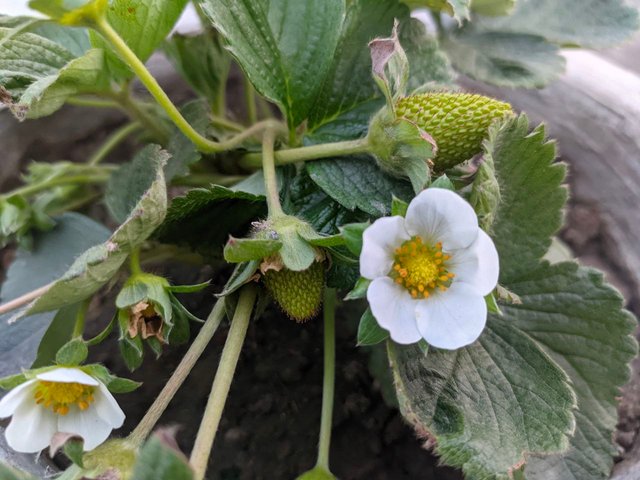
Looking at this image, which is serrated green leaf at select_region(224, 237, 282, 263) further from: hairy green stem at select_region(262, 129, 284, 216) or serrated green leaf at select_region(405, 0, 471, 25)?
serrated green leaf at select_region(405, 0, 471, 25)

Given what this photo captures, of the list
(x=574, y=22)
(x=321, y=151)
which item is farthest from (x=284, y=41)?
(x=574, y=22)

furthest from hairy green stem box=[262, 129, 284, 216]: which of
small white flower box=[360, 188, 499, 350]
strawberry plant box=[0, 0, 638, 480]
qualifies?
small white flower box=[360, 188, 499, 350]

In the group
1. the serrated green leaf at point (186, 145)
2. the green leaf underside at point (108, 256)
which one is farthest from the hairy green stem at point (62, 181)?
the green leaf underside at point (108, 256)

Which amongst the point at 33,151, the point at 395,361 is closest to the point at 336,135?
the point at 395,361

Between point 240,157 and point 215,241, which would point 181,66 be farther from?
point 215,241

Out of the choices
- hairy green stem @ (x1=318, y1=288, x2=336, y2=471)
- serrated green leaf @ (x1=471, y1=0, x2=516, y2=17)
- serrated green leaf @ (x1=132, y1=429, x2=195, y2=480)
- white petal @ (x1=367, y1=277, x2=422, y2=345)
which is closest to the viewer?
serrated green leaf @ (x1=132, y1=429, x2=195, y2=480)

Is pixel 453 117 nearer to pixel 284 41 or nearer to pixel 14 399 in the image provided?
pixel 284 41

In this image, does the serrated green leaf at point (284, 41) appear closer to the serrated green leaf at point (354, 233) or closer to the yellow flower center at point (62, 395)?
the serrated green leaf at point (354, 233)
